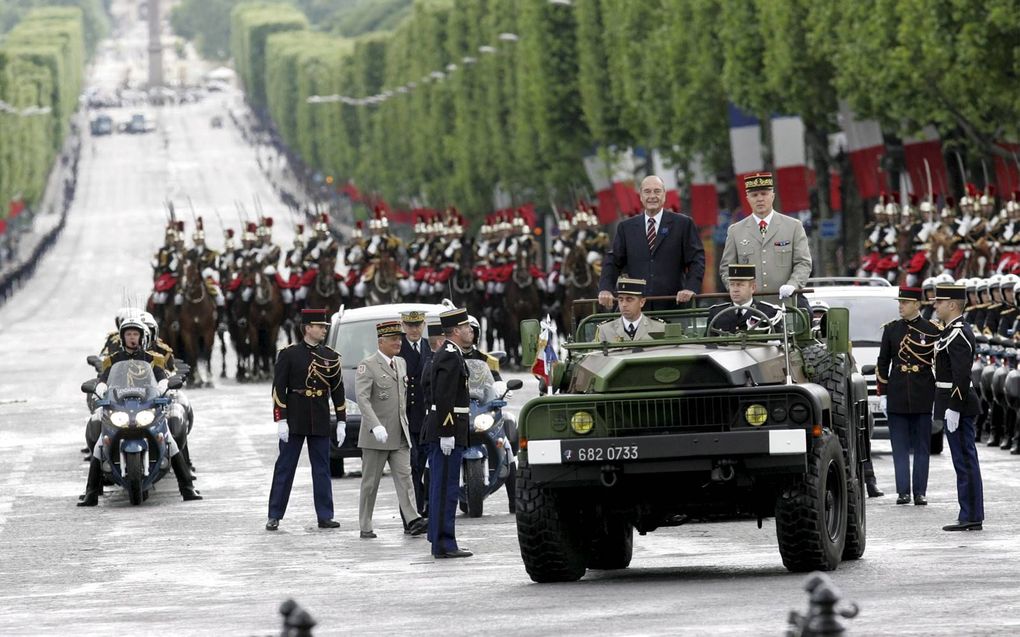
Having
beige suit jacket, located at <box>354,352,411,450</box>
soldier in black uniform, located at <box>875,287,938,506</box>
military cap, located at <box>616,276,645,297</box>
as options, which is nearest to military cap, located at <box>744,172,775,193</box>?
military cap, located at <box>616,276,645,297</box>

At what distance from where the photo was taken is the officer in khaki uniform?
15867 millimetres

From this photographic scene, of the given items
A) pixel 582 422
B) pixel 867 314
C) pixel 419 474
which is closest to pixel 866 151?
pixel 867 314

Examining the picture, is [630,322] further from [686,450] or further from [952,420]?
[952,420]

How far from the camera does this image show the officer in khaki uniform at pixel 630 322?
625 inches

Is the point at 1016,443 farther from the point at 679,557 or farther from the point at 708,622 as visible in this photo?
the point at 708,622

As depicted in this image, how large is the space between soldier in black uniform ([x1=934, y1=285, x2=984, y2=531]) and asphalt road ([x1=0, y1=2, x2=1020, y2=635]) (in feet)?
0.83

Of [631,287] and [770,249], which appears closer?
[631,287]

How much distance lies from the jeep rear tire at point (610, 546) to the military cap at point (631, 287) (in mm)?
1349

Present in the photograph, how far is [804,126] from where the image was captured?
54344mm

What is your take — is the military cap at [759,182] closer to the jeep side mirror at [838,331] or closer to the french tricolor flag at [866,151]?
the jeep side mirror at [838,331]

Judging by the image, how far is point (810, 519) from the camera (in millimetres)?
14539

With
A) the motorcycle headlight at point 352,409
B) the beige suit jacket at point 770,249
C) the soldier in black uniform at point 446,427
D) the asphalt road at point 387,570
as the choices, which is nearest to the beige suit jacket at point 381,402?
the asphalt road at point 387,570

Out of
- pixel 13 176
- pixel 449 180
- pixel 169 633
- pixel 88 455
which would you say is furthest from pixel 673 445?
pixel 13 176

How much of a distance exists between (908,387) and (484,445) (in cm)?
328
